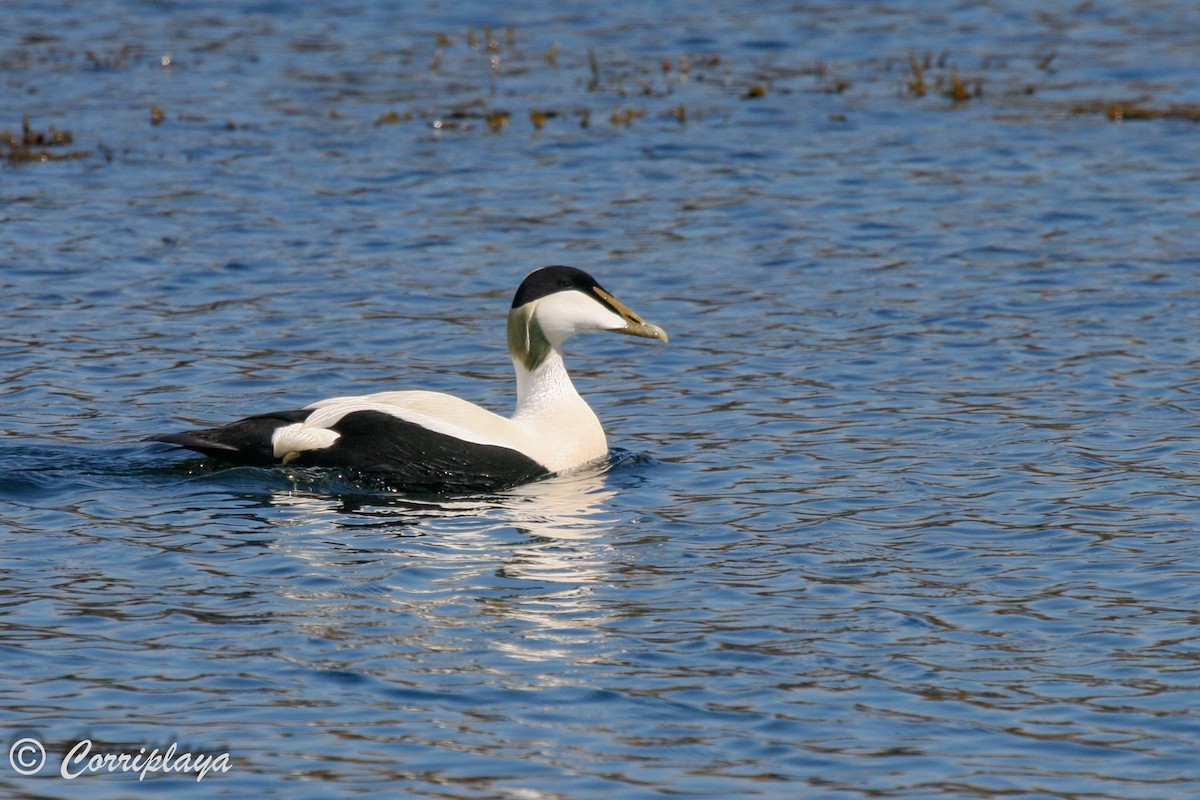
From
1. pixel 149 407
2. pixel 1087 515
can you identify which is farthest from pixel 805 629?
pixel 149 407

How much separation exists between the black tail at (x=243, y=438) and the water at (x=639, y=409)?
131mm

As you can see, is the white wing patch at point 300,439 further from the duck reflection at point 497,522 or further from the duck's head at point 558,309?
the duck's head at point 558,309

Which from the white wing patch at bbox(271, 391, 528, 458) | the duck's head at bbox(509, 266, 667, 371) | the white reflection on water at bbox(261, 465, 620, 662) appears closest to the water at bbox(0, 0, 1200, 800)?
the white reflection on water at bbox(261, 465, 620, 662)

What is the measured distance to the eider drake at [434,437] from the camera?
9.04m

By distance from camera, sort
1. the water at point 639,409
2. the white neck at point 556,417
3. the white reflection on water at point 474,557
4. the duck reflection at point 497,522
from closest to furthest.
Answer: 1. the water at point 639,409
2. the white reflection on water at point 474,557
3. the duck reflection at point 497,522
4. the white neck at point 556,417

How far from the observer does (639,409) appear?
10.9 metres

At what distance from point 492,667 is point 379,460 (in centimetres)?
266

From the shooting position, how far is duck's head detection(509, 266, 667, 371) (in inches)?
377

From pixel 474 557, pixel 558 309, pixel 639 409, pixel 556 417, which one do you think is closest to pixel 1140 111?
pixel 639 409

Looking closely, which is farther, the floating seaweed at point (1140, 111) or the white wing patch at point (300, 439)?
the floating seaweed at point (1140, 111)

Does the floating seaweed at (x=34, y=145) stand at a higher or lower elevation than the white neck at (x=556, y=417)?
higher

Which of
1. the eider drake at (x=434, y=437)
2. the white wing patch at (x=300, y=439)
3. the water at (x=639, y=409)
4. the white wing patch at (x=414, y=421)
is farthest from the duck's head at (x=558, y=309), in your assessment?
the white wing patch at (x=300, y=439)

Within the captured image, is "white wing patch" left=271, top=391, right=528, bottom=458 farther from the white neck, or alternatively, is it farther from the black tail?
the white neck

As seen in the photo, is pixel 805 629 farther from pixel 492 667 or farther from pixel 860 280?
pixel 860 280
